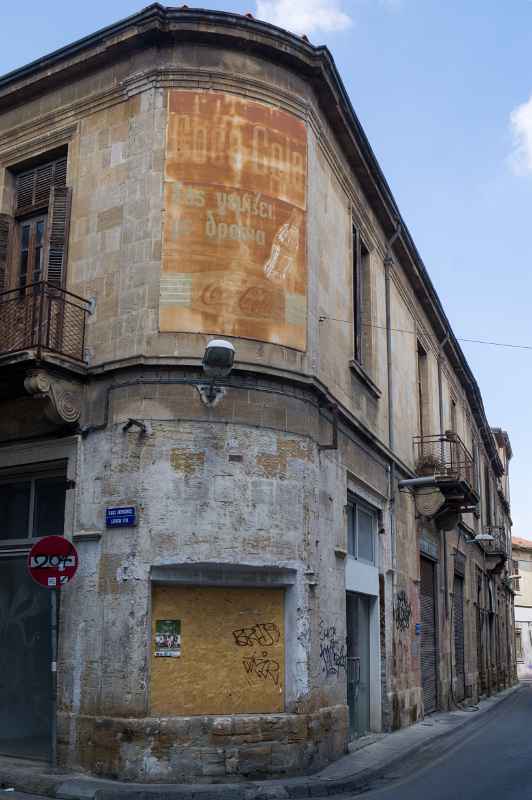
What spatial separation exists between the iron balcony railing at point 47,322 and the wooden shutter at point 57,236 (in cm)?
27

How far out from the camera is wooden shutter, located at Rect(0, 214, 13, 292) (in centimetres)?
1320

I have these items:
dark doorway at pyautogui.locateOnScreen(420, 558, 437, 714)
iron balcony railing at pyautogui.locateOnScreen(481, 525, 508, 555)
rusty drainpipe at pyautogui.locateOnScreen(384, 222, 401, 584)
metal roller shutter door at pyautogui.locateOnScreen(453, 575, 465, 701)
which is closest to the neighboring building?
iron balcony railing at pyautogui.locateOnScreen(481, 525, 508, 555)

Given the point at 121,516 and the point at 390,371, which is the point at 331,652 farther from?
the point at 390,371

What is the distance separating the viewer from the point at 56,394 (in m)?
11.1

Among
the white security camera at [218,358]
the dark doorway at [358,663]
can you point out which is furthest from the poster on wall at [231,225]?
the dark doorway at [358,663]

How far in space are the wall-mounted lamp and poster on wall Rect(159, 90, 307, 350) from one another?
805mm

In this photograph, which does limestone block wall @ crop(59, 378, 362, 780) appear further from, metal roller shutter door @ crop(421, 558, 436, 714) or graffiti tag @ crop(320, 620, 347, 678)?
metal roller shutter door @ crop(421, 558, 436, 714)

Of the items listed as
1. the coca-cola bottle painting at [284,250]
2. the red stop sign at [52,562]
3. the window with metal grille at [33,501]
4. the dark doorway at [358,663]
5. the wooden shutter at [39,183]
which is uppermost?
the wooden shutter at [39,183]

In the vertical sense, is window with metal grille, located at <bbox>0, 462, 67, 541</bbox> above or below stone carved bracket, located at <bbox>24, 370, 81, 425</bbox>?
below

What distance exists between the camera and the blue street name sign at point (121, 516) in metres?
10.6

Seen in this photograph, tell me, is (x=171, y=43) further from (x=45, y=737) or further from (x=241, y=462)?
(x=45, y=737)

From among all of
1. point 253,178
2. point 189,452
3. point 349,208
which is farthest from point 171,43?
point 189,452

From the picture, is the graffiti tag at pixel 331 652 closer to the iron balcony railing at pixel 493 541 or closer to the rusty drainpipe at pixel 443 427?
the rusty drainpipe at pixel 443 427

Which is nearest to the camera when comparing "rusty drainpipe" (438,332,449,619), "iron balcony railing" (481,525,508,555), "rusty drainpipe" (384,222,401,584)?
"rusty drainpipe" (384,222,401,584)
